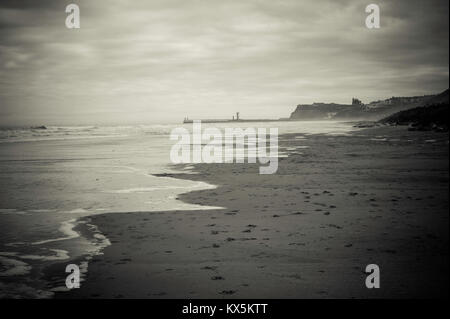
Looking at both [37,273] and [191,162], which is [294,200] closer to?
[37,273]

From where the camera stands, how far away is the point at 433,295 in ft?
13.4

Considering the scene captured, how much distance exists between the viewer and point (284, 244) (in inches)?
229

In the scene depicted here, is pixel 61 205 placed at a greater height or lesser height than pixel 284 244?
greater

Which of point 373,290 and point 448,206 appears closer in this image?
point 373,290

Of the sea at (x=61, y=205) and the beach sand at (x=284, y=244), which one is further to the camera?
the sea at (x=61, y=205)

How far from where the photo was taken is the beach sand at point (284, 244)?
439cm

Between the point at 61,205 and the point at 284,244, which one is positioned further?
the point at 61,205

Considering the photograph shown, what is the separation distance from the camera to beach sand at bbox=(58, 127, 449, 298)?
14.4 feet

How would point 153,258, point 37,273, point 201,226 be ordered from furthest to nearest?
point 201,226 < point 153,258 < point 37,273

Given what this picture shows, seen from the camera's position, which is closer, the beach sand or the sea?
the beach sand
